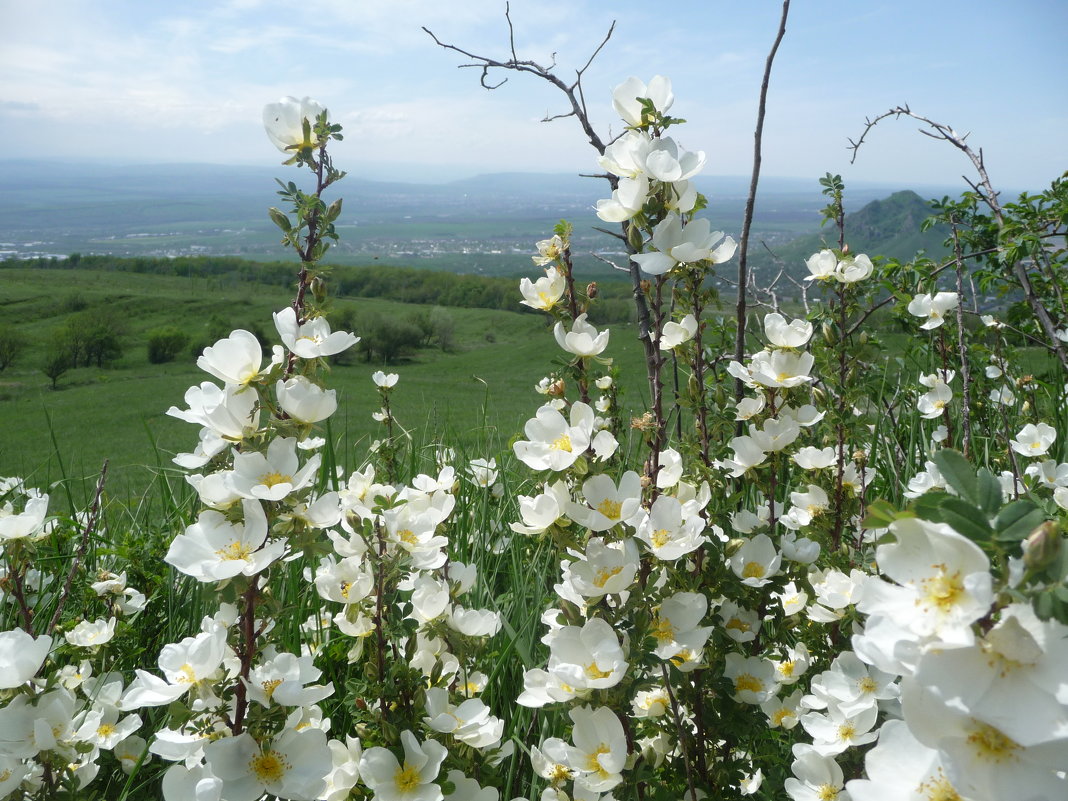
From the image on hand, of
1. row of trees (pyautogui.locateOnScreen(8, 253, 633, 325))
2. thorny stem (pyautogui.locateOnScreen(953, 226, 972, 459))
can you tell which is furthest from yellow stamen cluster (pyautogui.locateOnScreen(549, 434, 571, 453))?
row of trees (pyautogui.locateOnScreen(8, 253, 633, 325))

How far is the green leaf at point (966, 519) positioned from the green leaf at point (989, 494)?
0.02 meters

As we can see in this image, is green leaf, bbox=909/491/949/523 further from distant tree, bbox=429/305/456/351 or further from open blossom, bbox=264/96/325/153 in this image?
distant tree, bbox=429/305/456/351

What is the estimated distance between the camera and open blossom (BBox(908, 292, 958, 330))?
2701mm

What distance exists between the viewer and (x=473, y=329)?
16828 millimetres

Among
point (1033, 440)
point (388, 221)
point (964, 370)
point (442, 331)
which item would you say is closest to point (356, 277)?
point (442, 331)

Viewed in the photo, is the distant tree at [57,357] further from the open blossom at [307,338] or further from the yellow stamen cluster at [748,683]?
the yellow stamen cluster at [748,683]

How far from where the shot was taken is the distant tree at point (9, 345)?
12820 millimetres

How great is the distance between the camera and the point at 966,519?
697mm

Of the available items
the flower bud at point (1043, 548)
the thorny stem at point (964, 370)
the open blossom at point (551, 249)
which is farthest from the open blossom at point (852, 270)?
the flower bud at point (1043, 548)

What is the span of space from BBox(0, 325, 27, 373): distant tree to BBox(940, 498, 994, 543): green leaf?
15662 millimetres

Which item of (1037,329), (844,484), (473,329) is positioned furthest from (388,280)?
(844,484)

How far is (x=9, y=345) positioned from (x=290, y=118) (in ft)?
48.0

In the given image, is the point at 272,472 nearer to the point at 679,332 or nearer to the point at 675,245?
the point at 675,245

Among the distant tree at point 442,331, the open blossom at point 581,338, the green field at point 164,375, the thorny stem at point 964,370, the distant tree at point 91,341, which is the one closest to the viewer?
the open blossom at point 581,338
